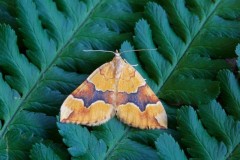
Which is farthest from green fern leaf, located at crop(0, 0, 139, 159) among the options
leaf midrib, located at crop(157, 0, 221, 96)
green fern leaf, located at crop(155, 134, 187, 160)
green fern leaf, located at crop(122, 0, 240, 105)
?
green fern leaf, located at crop(155, 134, 187, 160)

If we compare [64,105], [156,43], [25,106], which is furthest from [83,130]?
[156,43]

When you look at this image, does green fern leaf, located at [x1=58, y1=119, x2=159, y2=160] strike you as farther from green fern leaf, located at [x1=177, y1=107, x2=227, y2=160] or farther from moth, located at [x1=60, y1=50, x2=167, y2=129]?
green fern leaf, located at [x1=177, y1=107, x2=227, y2=160]

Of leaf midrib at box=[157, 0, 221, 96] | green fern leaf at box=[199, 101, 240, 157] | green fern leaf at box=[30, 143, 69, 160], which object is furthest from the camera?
leaf midrib at box=[157, 0, 221, 96]

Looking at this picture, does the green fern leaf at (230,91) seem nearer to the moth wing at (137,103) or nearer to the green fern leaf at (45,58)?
the moth wing at (137,103)

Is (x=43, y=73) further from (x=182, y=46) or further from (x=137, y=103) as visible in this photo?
(x=182, y=46)

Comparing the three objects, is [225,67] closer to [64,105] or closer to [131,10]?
[131,10]
